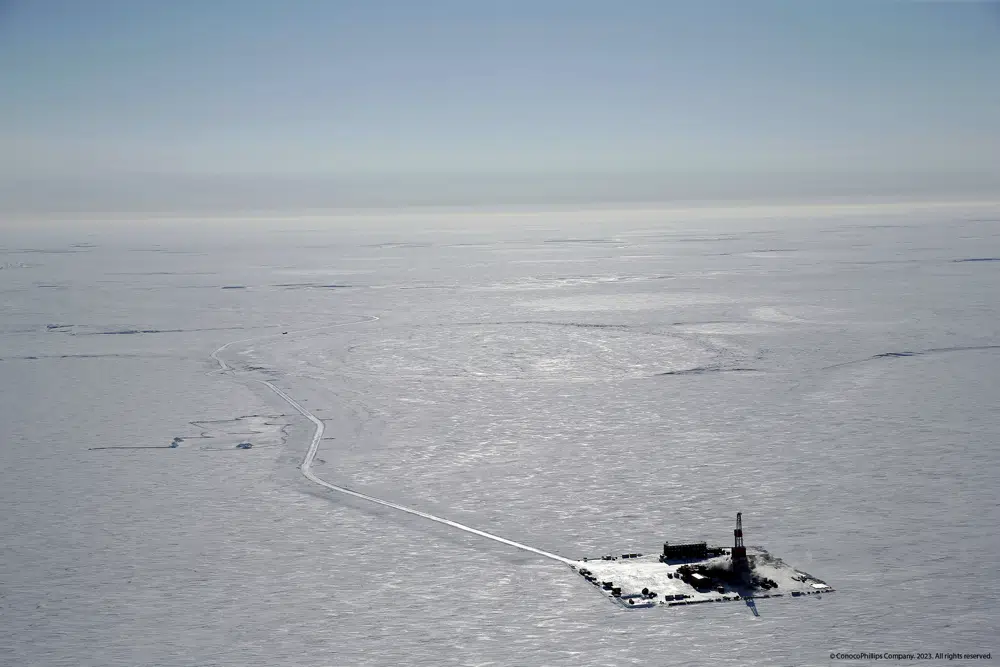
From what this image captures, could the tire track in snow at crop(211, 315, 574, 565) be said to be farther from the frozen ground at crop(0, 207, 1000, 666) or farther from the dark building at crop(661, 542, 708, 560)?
the dark building at crop(661, 542, 708, 560)

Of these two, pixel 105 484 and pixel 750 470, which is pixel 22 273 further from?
pixel 750 470

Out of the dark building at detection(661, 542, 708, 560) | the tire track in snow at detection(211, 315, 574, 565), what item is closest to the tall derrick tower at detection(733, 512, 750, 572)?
the dark building at detection(661, 542, 708, 560)

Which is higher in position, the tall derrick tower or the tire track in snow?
the tall derrick tower

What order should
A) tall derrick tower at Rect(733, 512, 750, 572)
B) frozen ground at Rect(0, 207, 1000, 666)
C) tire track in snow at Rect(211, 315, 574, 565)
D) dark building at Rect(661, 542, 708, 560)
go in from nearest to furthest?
frozen ground at Rect(0, 207, 1000, 666)
tall derrick tower at Rect(733, 512, 750, 572)
dark building at Rect(661, 542, 708, 560)
tire track in snow at Rect(211, 315, 574, 565)

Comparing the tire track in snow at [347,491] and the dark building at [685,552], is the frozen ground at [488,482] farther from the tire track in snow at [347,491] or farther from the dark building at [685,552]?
the dark building at [685,552]

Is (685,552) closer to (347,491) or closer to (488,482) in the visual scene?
(488,482)

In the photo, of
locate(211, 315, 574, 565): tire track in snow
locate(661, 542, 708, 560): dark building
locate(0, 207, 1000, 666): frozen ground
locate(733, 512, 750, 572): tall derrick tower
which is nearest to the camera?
locate(0, 207, 1000, 666): frozen ground

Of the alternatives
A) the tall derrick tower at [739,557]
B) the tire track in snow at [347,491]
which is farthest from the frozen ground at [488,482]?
the tall derrick tower at [739,557]

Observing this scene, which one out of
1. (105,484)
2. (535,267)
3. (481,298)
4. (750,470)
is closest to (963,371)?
(750,470)
